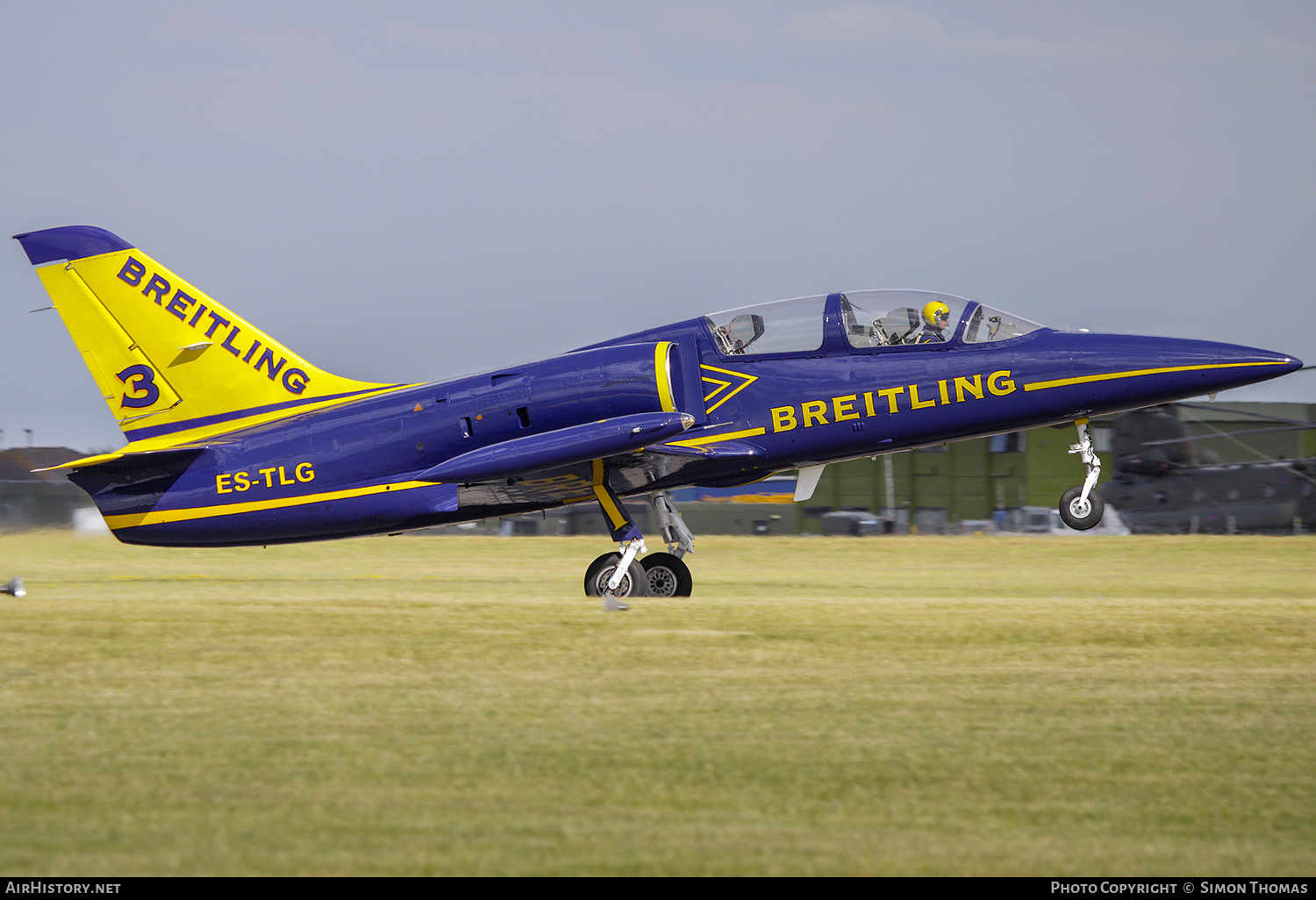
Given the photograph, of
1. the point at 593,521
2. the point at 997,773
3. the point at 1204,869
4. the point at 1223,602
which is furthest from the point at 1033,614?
the point at 593,521

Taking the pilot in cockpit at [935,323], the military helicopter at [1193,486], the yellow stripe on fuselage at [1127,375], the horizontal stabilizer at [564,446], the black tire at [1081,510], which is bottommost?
the military helicopter at [1193,486]

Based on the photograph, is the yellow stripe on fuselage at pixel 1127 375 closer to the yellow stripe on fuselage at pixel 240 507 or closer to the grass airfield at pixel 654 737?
the grass airfield at pixel 654 737

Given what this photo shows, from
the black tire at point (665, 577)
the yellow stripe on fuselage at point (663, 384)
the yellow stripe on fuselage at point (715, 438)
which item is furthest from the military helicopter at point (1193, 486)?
the yellow stripe on fuselage at point (663, 384)

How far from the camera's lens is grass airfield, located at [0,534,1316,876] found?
522 cm

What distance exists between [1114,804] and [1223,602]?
8779 millimetres

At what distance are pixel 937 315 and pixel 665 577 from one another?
413cm

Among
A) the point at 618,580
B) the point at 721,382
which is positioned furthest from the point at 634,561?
the point at 721,382

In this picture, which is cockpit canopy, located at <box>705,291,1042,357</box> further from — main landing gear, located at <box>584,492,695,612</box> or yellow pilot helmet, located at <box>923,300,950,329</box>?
main landing gear, located at <box>584,492,695,612</box>

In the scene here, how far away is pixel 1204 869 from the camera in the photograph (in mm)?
5035

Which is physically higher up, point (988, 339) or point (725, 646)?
point (988, 339)

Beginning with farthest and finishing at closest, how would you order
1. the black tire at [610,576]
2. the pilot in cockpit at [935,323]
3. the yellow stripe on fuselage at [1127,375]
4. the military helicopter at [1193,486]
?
the military helicopter at [1193,486] < the black tire at [610,576] < the pilot in cockpit at [935,323] < the yellow stripe on fuselage at [1127,375]

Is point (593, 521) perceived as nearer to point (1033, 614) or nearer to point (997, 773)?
point (1033, 614)

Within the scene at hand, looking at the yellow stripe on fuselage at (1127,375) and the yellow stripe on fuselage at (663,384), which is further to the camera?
the yellow stripe on fuselage at (663,384)

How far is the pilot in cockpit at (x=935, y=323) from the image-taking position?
1358cm
